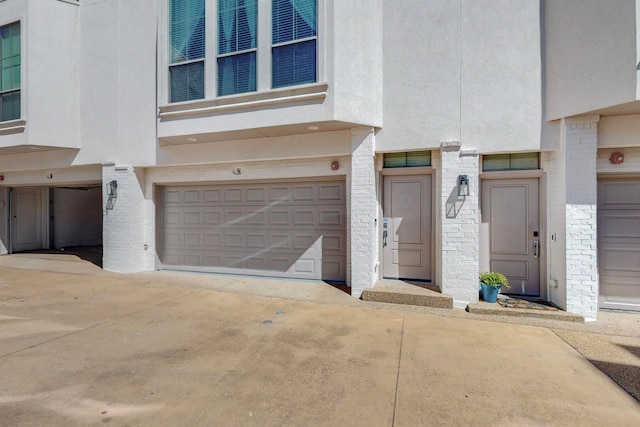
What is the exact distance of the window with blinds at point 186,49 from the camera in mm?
6668

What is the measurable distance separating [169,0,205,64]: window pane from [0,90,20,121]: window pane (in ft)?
15.3

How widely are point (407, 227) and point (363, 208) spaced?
3.63 feet

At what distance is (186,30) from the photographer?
6809mm

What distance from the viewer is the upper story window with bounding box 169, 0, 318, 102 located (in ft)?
19.0

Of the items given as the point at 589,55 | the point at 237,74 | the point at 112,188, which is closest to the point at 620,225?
the point at 589,55

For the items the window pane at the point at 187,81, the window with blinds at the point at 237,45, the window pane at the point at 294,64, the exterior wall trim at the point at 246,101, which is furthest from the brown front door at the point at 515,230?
the window pane at the point at 187,81

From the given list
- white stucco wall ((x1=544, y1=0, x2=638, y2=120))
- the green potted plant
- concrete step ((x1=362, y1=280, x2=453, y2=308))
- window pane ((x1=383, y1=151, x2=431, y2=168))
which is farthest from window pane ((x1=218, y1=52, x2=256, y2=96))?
the green potted plant

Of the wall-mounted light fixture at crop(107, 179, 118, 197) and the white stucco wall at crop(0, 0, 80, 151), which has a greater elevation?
the white stucco wall at crop(0, 0, 80, 151)

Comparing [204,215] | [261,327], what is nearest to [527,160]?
[261,327]

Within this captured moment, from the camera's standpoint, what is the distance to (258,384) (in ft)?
10.3

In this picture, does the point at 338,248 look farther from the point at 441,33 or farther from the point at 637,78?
the point at 637,78

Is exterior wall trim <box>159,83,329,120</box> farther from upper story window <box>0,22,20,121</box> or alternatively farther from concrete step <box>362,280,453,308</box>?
upper story window <box>0,22,20,121</box>

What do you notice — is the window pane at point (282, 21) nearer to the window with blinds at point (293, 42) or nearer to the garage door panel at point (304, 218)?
the window with blinds at point (293, 42)

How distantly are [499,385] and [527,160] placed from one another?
14.1ft
